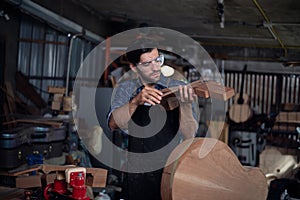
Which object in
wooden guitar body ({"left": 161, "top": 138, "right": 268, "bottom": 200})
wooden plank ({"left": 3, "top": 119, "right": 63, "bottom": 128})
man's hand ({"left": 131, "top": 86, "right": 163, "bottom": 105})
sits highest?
man's hand ({"left": 131, "top": 86, "right": 163, "bottom": 105})

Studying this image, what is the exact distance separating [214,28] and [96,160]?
9.40 feet

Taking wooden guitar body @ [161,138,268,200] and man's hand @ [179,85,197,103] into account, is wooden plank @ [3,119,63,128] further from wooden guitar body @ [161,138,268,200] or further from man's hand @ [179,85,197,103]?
wooden guitar body @ [161,138,268,200]

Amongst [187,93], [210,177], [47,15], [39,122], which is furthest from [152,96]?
[47,15]

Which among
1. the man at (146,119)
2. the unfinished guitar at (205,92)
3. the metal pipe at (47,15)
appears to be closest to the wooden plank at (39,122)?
the metal pipe at (47,15)

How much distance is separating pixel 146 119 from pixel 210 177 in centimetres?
62

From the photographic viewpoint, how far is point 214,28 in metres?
6.11

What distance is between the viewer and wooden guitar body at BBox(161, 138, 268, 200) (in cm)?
111

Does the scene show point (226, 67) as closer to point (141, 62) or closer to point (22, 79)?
point (22, 79)

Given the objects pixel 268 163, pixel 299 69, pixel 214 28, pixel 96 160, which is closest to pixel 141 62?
pixel 96 160

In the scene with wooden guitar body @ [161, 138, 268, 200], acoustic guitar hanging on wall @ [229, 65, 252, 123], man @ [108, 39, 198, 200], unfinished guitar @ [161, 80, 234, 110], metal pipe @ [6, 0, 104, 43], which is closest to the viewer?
wooden guitar body @ [161, 138, 268, 200]

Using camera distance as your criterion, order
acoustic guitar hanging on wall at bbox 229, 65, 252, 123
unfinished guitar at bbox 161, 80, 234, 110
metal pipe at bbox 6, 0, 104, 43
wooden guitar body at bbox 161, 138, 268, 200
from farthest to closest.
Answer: acoustic guitar hanging on wall at bbox 229, 65, 252, 123, metal pipe at bbox 6, 0, 104, 43, unfinished guitar at bbox 161, 80, 234, 110, wooden guitar body at bbox 161, 138, 268, 200

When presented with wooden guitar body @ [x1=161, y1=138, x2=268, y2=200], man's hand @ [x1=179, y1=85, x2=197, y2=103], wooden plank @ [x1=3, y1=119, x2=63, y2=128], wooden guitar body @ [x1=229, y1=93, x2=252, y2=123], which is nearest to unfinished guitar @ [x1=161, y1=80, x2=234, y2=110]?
man's hand @ [x1=179, y1=85, x2=197, y2=103]

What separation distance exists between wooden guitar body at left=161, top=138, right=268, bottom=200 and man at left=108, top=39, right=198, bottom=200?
0.30m

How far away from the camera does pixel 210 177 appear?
1168 mm
